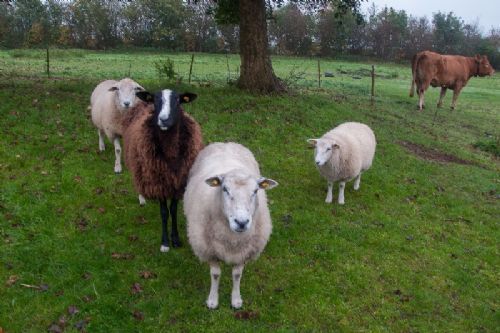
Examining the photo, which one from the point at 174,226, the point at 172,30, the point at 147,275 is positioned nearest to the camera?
the point at 147,275

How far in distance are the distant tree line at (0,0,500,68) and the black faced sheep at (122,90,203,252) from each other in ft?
158

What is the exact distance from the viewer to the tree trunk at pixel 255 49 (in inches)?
596

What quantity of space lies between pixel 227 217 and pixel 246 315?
63.8 inches

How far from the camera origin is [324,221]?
8.60 meters

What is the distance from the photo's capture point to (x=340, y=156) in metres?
9.27

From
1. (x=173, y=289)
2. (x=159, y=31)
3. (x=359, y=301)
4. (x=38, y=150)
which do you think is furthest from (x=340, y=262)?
(x=159, y=31)

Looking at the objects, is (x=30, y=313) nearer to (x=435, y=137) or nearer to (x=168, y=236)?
→ (x=168, y=236)

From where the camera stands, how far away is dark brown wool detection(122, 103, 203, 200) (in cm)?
692

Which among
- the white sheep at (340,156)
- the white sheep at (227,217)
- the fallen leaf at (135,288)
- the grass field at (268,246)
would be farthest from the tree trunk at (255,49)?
the fallen leaf at (135,288)

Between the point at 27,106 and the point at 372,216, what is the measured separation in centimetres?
1051

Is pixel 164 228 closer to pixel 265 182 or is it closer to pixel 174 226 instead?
pixel 174 226

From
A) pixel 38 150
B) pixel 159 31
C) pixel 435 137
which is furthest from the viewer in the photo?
pixel 159 31

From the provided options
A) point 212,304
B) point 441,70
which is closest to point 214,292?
point 212,304

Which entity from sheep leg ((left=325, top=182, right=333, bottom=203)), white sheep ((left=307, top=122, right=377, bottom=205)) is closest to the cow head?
white sheep ((left=307, top=122, right=377, bottom=205))
